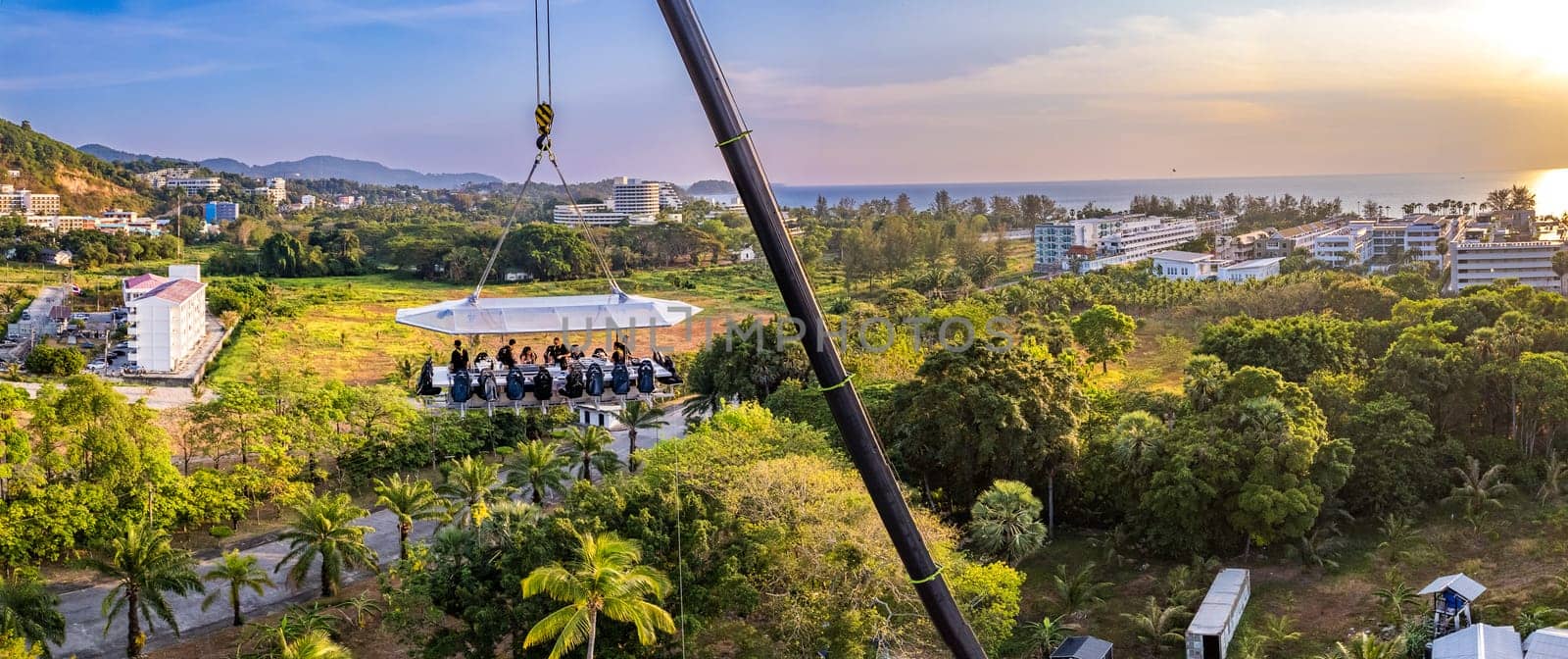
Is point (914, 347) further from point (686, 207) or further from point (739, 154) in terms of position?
point (686, 207)

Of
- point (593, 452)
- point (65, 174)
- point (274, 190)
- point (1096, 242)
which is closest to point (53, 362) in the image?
point (593, 452)

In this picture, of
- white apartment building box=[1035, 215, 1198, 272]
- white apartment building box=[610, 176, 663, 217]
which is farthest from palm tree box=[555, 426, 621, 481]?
white apartment building box=[610, 176, 663, 217]

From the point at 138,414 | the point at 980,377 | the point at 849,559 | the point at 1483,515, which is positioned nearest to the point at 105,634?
the point at 138,414

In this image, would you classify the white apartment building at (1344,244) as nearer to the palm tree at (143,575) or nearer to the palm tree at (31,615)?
the palm tree at (143,575)

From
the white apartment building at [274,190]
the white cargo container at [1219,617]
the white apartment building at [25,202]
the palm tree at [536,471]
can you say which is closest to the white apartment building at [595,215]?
the white apartment building at [274,190]

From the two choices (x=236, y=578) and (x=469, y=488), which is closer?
(x=236, y=578)

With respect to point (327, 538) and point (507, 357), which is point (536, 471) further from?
point (507, 357)

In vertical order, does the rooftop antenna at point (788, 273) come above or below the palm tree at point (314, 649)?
above
